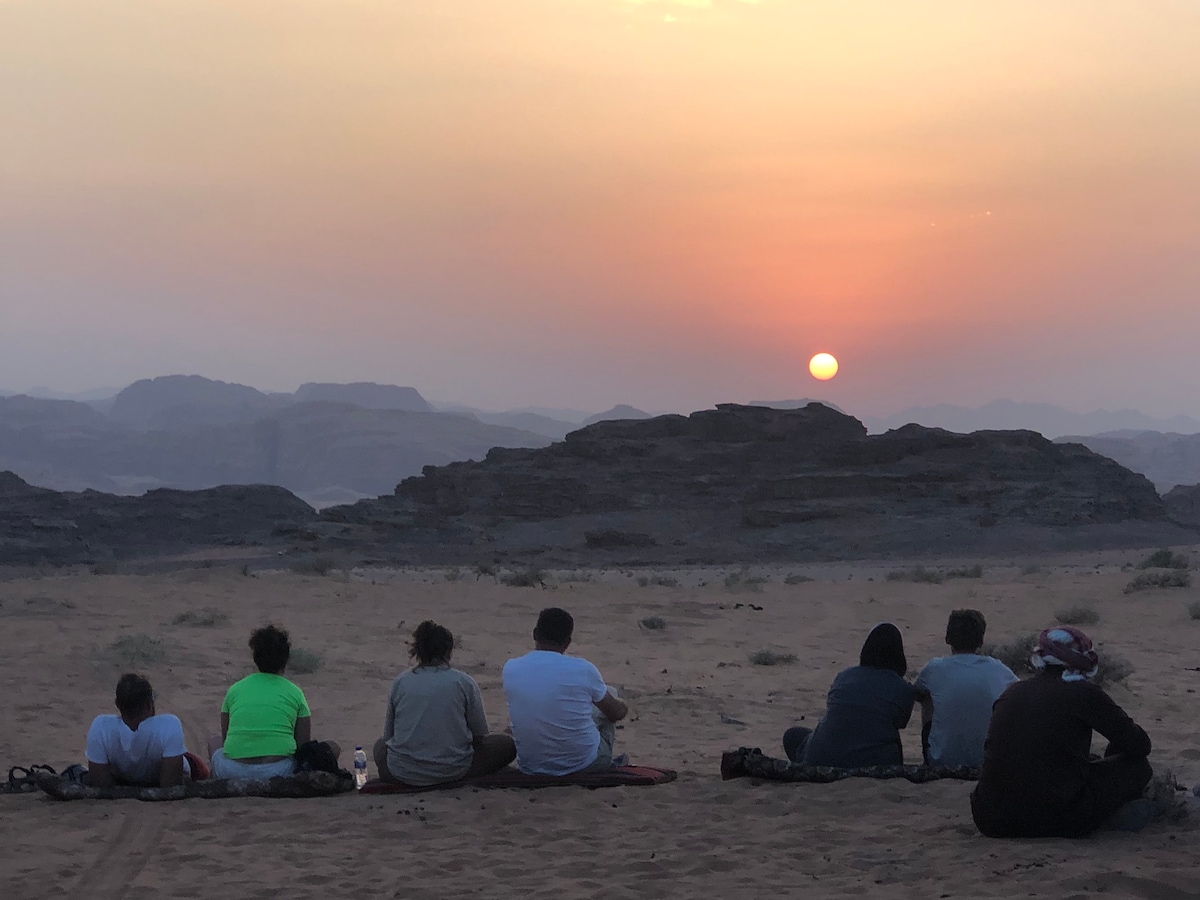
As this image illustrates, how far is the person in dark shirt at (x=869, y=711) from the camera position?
7195 millimetres

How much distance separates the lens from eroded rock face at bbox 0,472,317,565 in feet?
192

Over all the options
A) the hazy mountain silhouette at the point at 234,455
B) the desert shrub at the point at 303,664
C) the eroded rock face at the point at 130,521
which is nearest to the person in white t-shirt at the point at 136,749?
the desert shrub at the point at 303,664

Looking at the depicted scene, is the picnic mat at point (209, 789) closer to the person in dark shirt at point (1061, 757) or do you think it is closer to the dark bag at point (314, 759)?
the dark bag at point (314, 759)

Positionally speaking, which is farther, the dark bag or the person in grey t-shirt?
the dark bag

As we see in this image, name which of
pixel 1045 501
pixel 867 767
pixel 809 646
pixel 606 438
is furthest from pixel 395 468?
pixel 867 767

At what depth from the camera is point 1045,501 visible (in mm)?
59719

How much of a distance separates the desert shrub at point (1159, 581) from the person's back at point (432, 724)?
1931 cm

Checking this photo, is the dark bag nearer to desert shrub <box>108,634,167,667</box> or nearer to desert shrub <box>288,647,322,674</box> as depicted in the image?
desert shrub <box>288,647,322,674</box>

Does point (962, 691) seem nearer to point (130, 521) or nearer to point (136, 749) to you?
point (136, 749)

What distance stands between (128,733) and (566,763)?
2.88m

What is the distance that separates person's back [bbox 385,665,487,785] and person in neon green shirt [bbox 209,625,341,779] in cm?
65

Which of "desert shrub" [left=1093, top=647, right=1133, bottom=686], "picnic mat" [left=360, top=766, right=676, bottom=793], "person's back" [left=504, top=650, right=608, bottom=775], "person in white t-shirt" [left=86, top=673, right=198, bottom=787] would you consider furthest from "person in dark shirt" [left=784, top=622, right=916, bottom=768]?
"desert shrub" [left=1093, top=647, right=1133, bottom=686]

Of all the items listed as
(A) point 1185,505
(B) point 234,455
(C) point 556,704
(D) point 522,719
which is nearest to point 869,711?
(C) point 556,704

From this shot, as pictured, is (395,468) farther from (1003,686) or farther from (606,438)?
(1003,686)
